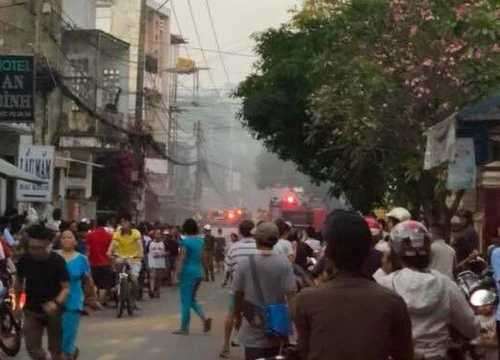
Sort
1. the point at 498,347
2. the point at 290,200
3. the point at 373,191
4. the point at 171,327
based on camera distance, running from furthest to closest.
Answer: the point at 290,200 < the point at 373,191 < the point at 171,327 < the point at 498,347

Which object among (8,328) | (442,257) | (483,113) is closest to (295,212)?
(8,328)

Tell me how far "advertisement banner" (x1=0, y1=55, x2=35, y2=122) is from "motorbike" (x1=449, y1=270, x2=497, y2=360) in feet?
54.3

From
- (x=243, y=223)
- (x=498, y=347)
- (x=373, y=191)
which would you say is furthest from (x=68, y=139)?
(x=498, y=347)

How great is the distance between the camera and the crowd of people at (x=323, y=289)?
5.06 m

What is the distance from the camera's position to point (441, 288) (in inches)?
268

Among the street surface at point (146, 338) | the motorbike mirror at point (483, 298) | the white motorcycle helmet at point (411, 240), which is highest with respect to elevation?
the white motorcycle helmet at point (411, 240)

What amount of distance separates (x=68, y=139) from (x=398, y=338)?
39.2 meters

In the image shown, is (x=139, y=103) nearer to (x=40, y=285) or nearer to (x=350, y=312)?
(x=40, y=285)

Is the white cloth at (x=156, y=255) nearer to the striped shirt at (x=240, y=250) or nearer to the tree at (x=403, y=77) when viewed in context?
the tree at (x=403, y=77)

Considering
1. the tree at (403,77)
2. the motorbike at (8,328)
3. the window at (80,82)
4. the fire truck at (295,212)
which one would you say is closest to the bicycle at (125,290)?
the tree at (403,77)

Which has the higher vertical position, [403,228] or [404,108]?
[404,108]

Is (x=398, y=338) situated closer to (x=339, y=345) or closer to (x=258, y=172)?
(x=339, y=345)

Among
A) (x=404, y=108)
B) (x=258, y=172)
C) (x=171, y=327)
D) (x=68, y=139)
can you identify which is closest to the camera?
(x=171, y=327)

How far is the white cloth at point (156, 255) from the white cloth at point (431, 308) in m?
23.1
